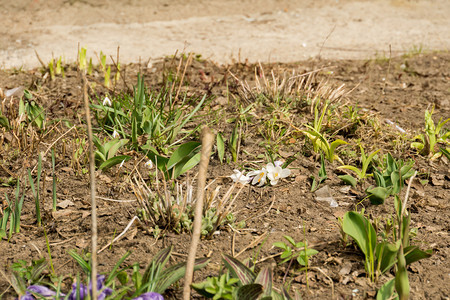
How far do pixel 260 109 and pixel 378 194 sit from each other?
123 centimetres

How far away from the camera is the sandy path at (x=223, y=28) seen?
5199mm

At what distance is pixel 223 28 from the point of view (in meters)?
6.00

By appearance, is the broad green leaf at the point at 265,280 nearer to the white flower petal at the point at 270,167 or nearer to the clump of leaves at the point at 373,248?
the clump of leaves at the point at 373,248

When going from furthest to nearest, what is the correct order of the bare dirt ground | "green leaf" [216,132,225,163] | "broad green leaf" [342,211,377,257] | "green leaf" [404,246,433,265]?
"green leaf" [216,132,225,163]
the bare dirt ground
"broad green leaf" [342,211,377,257]
"green leaf" [404,246,433,265]

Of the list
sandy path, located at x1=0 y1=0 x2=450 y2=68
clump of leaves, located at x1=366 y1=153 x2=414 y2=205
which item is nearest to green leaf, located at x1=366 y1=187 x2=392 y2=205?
clump of leaves, located at x1=366 y1=153 x2=414 y2=205

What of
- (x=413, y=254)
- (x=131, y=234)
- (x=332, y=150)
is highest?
(x=332, y=150)

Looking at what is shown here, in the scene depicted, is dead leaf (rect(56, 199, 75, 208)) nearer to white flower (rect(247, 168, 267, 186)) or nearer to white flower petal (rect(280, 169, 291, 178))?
white flower (rect(247, 168, 267, 186))

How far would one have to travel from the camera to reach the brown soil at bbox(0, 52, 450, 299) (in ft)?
7.14

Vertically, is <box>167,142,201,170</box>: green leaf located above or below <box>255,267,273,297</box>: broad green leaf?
above

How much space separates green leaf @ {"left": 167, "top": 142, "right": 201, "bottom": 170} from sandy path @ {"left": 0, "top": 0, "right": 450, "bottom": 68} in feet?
7.15

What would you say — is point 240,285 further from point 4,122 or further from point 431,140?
point 4,122

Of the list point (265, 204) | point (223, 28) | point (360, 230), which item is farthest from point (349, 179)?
point (223, 28)

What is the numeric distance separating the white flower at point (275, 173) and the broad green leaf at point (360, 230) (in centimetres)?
62

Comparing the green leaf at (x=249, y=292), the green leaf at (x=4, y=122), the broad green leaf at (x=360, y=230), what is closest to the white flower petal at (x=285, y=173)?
the broad green leaf at (x=360, y=230)
